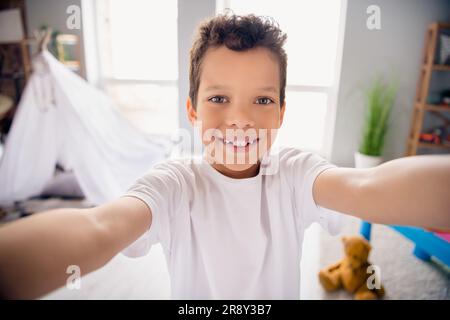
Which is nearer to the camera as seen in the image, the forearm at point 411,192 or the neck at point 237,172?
the forearm at point 411,192

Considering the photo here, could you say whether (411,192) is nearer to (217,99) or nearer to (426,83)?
(217,99)

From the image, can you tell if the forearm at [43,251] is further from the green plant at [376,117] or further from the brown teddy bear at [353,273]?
the brown teddy bear at [353,273]

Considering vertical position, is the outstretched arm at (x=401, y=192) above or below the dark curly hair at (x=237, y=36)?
below

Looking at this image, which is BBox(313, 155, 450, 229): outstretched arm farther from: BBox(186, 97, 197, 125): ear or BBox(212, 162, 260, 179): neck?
BBox(186, 97, 197, 125): ear

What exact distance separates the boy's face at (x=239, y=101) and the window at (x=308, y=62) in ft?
0.28

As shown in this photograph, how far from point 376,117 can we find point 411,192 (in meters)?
0.46

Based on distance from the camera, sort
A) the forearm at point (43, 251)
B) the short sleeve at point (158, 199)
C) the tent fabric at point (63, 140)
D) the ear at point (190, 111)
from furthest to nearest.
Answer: the tent fabric at point (63, 140), the ear at point (190, 111), the short sleeve at point (158, 199), the forearm at point (43, 251)

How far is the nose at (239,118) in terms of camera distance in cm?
41

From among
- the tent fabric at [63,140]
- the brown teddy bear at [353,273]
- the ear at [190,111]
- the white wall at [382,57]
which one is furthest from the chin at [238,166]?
the tent fabric at [63,140]

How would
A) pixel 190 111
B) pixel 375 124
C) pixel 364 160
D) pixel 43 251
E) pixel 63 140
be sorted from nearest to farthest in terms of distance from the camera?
1. pixel 43 251
2. pixel 190 111
3. pixel 364 160
4. pixel 375 124
5. pixel 63 140

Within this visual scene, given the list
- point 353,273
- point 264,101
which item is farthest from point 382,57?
point 353,273

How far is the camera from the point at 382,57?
0.55m

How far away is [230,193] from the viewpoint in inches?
19.3

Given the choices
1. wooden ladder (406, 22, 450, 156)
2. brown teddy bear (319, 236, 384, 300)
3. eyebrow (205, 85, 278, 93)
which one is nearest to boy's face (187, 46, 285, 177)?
eyebrow (205, 85, 278, 93)
